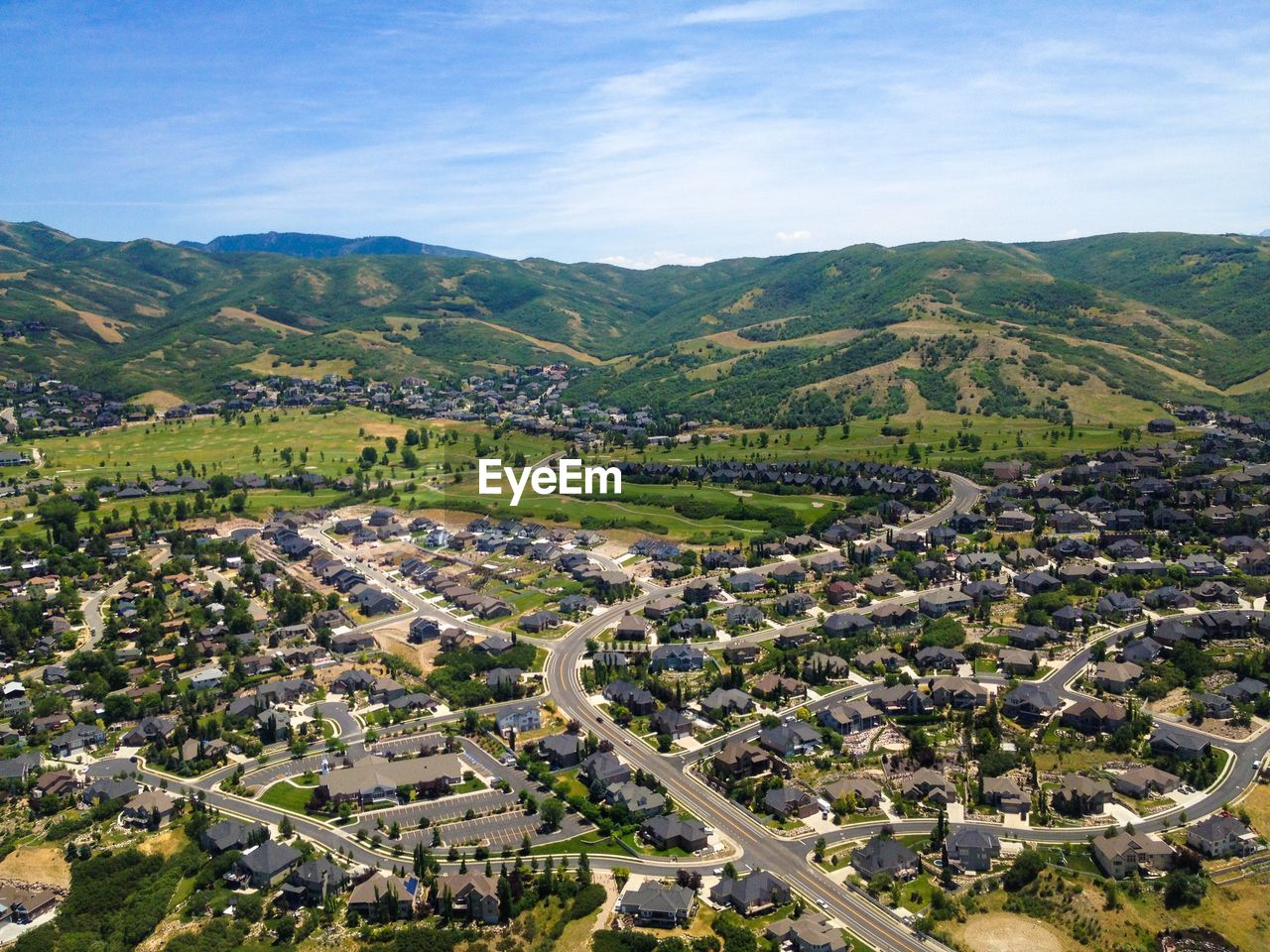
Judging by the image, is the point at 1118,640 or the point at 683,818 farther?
the point at 1118,640

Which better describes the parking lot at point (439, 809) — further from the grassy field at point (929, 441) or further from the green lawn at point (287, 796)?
the grassy field at point (929, 441)

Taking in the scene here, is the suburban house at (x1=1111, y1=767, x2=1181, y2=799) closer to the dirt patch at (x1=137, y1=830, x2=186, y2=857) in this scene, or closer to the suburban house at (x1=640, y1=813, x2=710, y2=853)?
the suburban house at (x1=640, y1=813, x2=710, y2=853)

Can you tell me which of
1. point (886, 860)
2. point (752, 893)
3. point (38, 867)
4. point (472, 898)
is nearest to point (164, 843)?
point (38, 867)

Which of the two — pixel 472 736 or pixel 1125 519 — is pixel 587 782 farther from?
pixel 1125 519

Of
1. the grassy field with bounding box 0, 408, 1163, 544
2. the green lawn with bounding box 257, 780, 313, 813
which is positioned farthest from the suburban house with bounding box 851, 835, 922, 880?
the grassy field with bounding box 0, 408, 1163, 544

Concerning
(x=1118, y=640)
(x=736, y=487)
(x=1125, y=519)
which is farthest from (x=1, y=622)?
(x=1125, y=519)

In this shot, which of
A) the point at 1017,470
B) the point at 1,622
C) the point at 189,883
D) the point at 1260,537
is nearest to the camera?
the point at 189,883

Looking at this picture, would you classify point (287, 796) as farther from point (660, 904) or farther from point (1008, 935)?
point (1008, 935)
